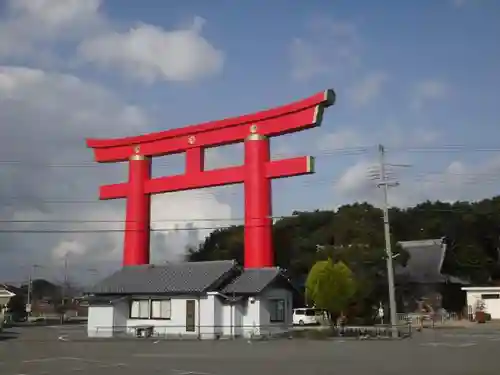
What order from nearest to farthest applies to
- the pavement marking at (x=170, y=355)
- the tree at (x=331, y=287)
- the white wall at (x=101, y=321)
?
the pavement marking at (x=170, y=355) < the white wall at (x=101, y=321) < the tree at (x=331, y=287)

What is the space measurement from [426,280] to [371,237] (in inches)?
397

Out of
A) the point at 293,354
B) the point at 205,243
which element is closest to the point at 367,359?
the point at 293,354

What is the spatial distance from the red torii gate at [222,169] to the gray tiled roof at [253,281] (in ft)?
1.19

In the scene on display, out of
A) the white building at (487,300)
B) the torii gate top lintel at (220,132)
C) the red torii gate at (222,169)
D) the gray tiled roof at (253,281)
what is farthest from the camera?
the white building at (487,300)

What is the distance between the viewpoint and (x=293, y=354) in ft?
64.8

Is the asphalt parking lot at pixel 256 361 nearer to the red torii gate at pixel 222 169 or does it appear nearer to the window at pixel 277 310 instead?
the red torii gate at pixel 222 169

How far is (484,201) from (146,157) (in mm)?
46674

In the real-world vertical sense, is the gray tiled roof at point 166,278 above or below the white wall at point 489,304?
above

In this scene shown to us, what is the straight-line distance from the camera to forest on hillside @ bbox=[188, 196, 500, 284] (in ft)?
148

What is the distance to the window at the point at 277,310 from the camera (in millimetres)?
31562

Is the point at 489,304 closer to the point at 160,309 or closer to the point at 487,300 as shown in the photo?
the point at 487,300

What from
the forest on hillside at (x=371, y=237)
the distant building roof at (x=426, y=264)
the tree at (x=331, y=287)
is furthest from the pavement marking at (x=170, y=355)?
the distant building roof at (x=426, y=264)

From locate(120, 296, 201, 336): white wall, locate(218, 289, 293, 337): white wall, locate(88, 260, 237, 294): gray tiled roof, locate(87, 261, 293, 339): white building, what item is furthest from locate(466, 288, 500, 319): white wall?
locate(120, 296, 201, 336): white wall

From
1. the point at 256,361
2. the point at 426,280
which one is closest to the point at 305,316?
the point at 426,280
